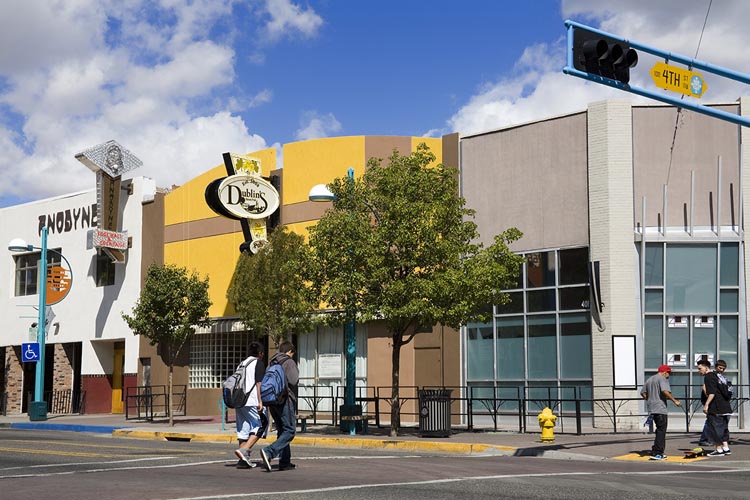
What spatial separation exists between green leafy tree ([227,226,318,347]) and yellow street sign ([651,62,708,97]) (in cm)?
1092

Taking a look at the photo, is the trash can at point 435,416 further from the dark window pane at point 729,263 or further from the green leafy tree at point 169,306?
the green leafy tree at point 169,306

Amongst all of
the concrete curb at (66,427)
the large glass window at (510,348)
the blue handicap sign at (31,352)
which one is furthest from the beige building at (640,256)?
the blue handicap sign at (31,352)

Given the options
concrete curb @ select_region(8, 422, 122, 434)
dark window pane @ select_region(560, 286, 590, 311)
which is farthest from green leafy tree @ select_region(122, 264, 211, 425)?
dark window pane @ select_region(560, 286, 590, 311)

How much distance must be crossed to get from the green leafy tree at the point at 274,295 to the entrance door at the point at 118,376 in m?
12.8

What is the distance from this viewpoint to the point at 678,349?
23219 mm

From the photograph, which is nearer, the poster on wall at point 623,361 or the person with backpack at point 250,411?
the person with backpack at point 250,411

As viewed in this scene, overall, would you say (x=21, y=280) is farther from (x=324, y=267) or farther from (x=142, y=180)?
(x=324, y=267)

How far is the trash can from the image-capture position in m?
20.3

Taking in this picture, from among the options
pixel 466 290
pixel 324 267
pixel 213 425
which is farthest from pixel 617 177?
pixel 213 425

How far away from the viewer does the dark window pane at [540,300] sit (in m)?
24.4

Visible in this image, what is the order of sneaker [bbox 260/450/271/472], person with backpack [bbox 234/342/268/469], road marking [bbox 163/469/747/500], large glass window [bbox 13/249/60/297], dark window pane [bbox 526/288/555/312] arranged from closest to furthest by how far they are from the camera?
1. road marking [bbox 163/469/747/500]
2. sneaker [bbox 260/450/271/472]
3. person with backpack [bbox 234/342/268/469]
4. dark window pane [bbox 526/288/555/312]
5. large glass window [bbox 13/249/60/297]

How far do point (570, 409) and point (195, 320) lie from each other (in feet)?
37.5

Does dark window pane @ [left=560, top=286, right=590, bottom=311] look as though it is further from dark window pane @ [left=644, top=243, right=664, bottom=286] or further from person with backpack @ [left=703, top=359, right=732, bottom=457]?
person with backpack @ [left=703, top=359, right=732, bottom=457]

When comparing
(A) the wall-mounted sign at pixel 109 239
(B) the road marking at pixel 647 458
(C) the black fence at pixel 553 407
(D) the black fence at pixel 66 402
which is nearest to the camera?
(B) the road marking at pixel 647 458
